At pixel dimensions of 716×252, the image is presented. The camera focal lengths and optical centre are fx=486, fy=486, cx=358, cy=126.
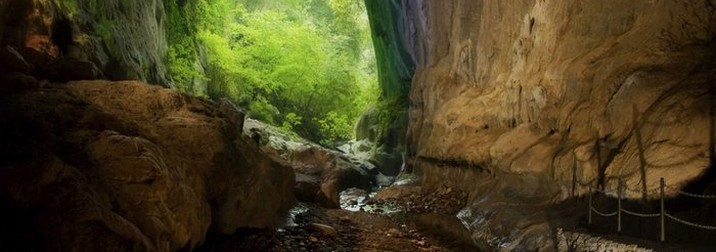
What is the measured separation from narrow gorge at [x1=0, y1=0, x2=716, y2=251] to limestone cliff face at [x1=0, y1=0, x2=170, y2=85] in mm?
56

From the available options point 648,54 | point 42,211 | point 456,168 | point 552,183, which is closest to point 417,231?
point 552,183

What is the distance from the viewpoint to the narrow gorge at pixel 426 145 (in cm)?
642

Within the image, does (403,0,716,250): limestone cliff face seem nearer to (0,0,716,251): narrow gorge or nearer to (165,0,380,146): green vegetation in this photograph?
(0,0,716,251): narrow gorge

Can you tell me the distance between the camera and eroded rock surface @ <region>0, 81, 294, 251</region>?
5.34m

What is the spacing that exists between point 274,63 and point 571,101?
A: 67.8 feet

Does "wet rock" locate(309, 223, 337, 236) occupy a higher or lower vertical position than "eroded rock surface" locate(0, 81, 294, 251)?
lower

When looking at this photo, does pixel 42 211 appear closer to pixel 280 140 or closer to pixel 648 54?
pixel 648 54

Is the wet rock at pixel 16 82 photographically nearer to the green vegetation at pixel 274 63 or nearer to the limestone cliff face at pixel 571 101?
the limestone cliff face at pixel 571 101

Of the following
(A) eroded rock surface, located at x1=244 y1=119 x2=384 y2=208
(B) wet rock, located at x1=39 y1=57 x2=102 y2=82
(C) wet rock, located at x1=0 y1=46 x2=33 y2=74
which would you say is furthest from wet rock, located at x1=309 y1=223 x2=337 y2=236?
(C) wet rock, located at x1=0 y1=46 x2=33 y2=74

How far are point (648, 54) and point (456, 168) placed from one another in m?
7.64

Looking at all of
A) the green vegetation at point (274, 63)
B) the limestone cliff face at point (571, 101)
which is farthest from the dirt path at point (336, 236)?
the green vegetation at point (274, 63)

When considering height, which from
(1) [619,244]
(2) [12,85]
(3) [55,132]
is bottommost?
(1) [619,244]

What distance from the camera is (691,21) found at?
10.5 meters

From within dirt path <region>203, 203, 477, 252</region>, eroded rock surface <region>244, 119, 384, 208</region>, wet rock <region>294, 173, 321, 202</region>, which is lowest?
dirt path <region>203, 203, 477, 252</region>
